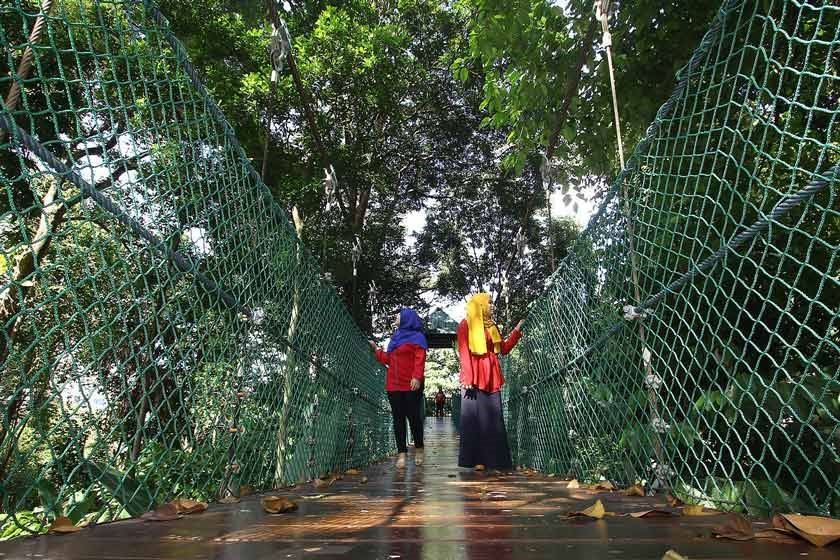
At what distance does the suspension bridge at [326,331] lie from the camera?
53.1 inches

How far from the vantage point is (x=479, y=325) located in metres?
4.51

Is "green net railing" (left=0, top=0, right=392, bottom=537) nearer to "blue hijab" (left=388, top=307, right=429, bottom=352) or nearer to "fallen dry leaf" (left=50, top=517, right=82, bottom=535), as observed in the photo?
"fallen dry leaf" (left=50, top=517, right=82, bottom=535)

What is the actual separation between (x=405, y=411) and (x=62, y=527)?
3739 mm

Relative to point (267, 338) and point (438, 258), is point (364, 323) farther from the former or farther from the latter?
point (267, 338)

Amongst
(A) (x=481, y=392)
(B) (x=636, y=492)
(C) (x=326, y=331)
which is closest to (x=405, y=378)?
(A) (x=481, y=392)

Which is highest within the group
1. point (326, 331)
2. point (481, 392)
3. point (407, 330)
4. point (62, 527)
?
point (407, 330)

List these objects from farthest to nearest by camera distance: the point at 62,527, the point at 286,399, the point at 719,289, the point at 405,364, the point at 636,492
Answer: the point at 405,364 < the point at 286,399 < the point at 636,492 < the point at 719,289 < the point at 62,527

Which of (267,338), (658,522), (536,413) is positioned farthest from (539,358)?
(658,522)

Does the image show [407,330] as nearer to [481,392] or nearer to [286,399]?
[481,392]

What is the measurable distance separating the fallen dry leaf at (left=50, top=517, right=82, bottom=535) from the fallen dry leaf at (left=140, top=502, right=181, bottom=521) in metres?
0.22

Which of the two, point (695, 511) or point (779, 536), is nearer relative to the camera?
point (779, 536)

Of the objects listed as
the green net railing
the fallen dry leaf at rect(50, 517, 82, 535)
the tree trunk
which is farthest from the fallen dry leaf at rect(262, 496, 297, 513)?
the tree trunk

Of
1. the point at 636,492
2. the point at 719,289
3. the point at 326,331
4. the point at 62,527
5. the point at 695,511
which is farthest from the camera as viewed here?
the point at 326,331

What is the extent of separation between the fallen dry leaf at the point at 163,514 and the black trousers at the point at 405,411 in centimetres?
327
